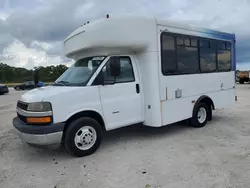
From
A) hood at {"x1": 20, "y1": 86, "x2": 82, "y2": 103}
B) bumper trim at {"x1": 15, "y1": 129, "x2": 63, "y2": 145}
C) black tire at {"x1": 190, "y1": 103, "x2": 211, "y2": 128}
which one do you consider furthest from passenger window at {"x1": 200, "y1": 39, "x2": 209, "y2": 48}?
bumper trim at {"x1": 15, "y1": 129, "x2": 63, "y2": 145}

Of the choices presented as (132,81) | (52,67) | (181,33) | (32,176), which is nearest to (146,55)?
(132,81)

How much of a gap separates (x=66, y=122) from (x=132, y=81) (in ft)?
6.04

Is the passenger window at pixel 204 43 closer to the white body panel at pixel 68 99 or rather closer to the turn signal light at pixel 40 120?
the white body panel at pixel 68 99

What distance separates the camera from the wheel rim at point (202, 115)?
7.30 meters

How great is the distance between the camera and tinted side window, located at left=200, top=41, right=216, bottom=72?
7.02 meters

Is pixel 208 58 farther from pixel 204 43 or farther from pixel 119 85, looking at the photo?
pixel 119 85

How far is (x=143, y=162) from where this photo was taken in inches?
181

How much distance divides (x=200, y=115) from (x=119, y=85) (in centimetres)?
319

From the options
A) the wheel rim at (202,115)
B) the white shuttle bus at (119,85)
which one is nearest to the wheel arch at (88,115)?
the white shuttle bus at (119,85)

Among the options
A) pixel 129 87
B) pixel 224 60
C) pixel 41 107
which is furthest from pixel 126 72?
pixel 224 60

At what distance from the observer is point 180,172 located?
4090mm

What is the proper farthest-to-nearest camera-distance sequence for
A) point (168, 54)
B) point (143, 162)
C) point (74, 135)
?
point (168, 54) < point (74, 135) < point (143, 162)

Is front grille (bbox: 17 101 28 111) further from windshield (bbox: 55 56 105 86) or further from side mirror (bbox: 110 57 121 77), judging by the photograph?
side mirror (bbox: 110 57 121 77)

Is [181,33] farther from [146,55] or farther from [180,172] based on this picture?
[180,172]
